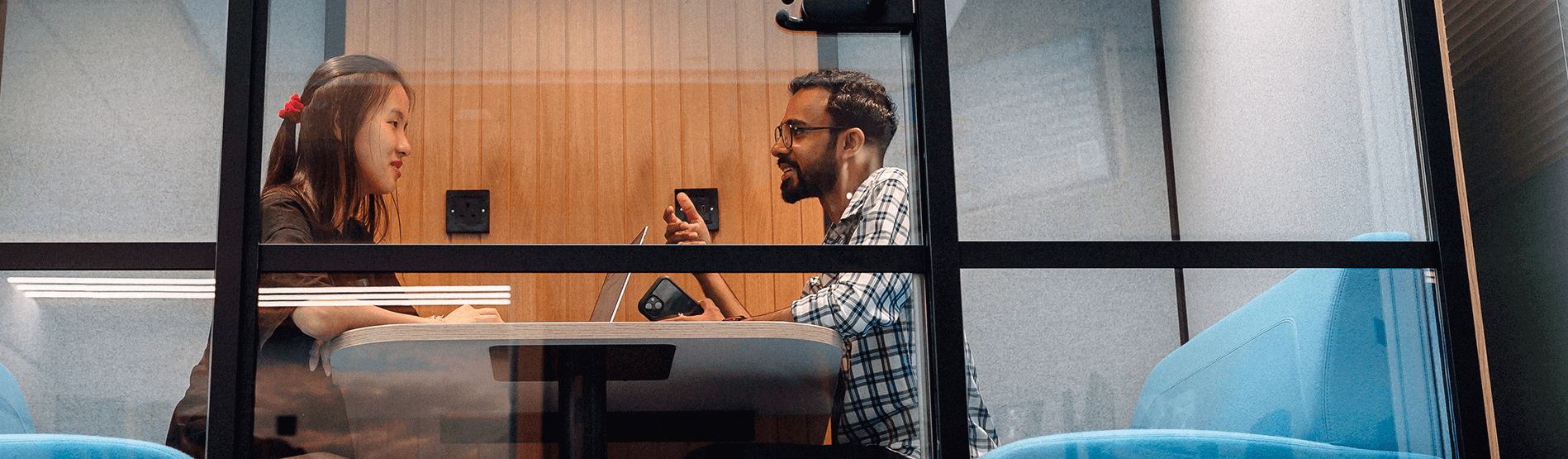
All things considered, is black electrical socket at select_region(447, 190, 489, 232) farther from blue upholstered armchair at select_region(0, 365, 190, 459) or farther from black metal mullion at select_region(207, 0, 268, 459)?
blue upholstered armchair at select_region(0, 365, 190, 459)

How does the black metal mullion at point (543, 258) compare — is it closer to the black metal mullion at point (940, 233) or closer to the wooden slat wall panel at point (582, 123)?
the wooden slat wall panel at point (582, 123)

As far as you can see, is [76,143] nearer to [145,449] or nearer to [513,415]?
[145,449]

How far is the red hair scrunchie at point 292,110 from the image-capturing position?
1458 mm

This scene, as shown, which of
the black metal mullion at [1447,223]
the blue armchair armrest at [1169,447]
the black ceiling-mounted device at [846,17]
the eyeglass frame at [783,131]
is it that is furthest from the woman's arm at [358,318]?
the black metal mullion at [1447,223]

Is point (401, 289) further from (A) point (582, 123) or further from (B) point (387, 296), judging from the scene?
(A) point (582, 123)

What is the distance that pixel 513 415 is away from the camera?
1.40 meters

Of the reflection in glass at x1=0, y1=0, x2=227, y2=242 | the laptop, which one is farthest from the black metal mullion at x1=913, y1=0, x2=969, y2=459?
the reflection in glass at x1=0, y1=0, x2=227, y2=242

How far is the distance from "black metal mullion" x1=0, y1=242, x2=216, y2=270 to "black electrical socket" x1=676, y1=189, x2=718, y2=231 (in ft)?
2.08

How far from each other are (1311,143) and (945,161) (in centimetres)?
59

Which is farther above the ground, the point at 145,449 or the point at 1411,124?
the point at 1411,124

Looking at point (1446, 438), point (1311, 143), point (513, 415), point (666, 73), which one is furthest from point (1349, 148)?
point (513, 415)

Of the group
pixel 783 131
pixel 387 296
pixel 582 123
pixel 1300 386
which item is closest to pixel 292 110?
pixel 387 296

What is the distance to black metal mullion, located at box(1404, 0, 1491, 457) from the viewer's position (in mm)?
1575

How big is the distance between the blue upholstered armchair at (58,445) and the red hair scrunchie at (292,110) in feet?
1.53
